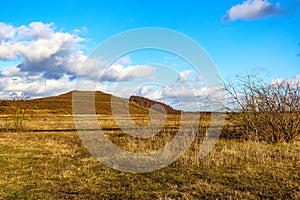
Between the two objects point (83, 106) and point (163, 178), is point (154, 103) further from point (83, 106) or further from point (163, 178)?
point (83, 106)

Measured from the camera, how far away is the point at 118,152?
1352 cm

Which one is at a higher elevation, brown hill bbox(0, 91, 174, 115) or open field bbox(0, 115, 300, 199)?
A: brown hill bbox(0, 91, 174, 115)

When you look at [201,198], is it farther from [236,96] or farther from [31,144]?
[31,144]

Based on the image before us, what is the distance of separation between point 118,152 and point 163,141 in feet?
10.1

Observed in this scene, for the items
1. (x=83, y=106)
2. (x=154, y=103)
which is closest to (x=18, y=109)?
(x=154, y=103)

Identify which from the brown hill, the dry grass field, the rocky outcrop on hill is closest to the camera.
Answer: the dry grass field

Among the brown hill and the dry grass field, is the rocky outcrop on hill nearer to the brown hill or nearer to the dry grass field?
the brown hill

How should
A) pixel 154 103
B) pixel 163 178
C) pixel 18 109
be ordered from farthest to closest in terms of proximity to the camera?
pixel 18 109 → pixel 154 103 → pixel 163 178

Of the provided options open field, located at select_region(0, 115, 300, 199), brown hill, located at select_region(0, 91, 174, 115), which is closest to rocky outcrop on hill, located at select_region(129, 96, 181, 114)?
brown hill, located at select_region(0, 91, 174, 115)

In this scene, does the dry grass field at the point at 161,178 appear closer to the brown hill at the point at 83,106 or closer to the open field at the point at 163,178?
the open field at the point at 163,178

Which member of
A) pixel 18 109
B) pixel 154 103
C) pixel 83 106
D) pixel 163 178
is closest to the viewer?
pixel 163 178

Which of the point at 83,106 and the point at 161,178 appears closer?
the point at 161,178

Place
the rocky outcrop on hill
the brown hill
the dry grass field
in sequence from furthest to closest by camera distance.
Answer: the brown hill
the rocky outcrop on hill
the dry grass field

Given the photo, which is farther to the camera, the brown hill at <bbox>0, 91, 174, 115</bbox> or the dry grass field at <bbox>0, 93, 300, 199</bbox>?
the brown hill at <bbox>0, 91, 174, 115</bbox>
